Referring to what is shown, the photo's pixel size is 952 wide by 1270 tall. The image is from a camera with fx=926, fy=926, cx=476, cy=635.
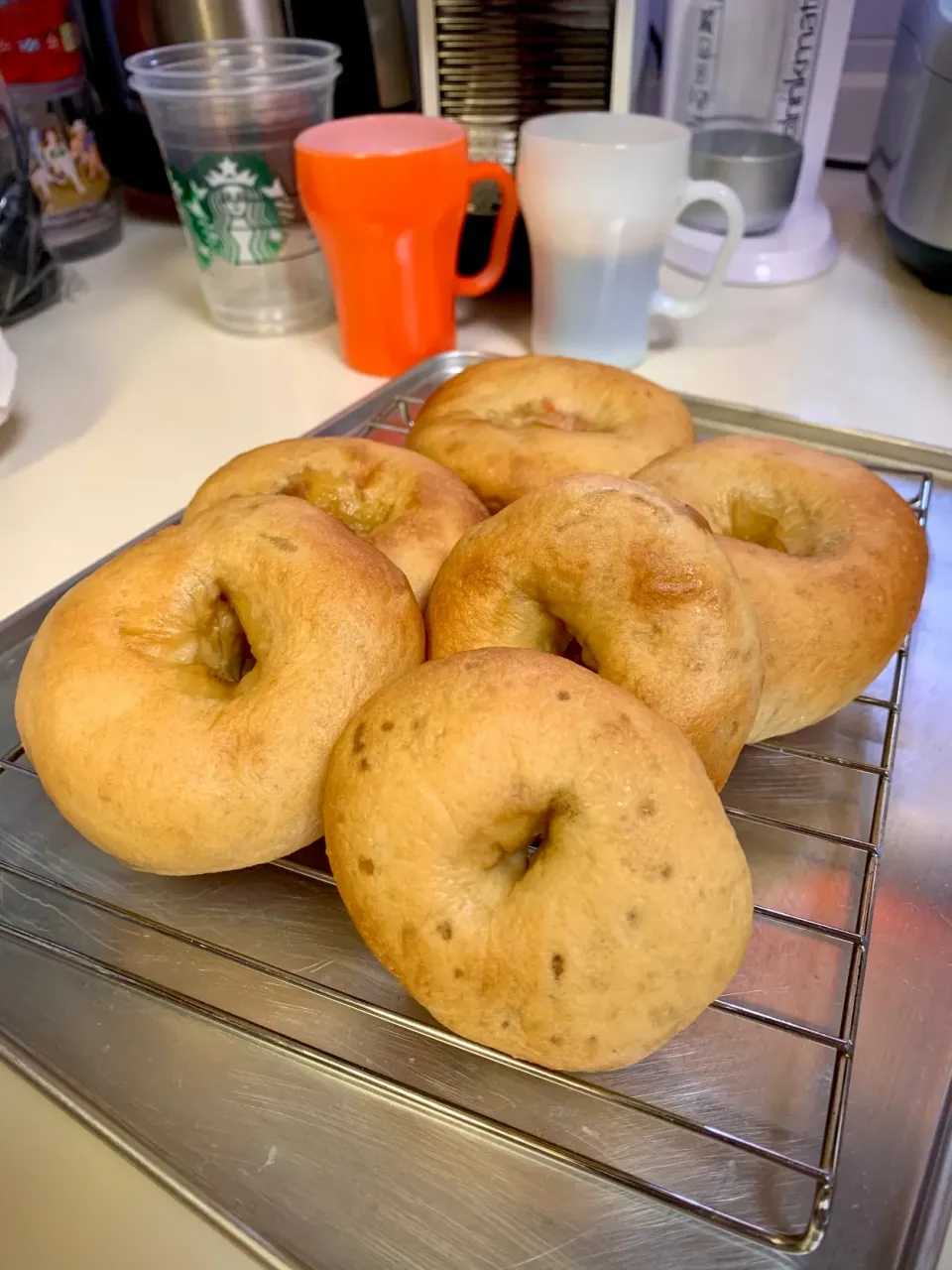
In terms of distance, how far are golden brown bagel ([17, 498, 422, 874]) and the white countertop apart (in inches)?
13.2

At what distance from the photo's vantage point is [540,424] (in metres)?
0.86

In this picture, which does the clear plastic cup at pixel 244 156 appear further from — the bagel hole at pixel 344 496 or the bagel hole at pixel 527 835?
the bagel hole at pixel 527 835

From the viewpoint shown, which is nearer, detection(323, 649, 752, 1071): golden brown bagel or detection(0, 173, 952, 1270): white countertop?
detection(323, 649, 752, 1071): golden brown bagel

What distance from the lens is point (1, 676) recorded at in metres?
0.79

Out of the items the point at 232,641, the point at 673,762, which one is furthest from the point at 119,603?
the point at 673,762

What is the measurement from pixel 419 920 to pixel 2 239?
3.95 ft

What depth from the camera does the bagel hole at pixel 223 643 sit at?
2.08 ft

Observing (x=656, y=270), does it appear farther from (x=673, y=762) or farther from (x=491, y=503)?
(x=673, y=762)

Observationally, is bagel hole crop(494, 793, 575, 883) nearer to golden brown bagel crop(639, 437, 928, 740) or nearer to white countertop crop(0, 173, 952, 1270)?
golden brown bagel crop(639, 437, 928, 740)

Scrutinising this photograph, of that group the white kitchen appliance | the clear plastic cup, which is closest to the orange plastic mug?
the clear plastic cup

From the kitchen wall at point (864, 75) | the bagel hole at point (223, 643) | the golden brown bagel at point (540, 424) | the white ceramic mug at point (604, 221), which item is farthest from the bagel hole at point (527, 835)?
the kitchen wall at point (864, 75)

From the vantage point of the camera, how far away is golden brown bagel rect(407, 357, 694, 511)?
79cm

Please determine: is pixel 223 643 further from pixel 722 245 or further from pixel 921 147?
pixel 921 147

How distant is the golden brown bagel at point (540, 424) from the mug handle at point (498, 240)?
0.32m
